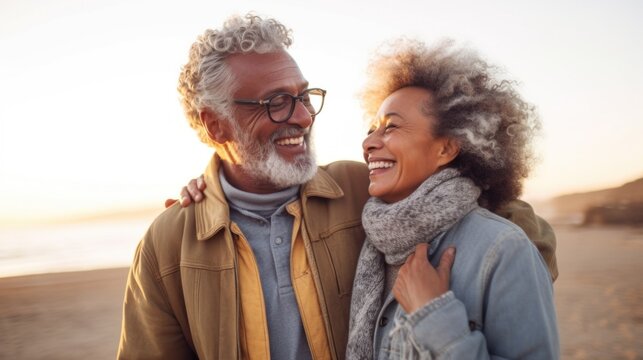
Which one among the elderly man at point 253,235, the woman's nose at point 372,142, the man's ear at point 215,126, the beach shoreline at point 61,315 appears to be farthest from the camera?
the beach shoreline at point 61,315

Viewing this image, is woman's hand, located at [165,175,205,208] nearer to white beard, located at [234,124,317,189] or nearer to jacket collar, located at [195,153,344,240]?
jacket collar, located at [195,153,344,240]

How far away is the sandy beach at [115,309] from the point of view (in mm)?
5812

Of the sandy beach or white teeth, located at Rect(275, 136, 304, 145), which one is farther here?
the sandy beach

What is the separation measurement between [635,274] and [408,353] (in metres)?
8.95

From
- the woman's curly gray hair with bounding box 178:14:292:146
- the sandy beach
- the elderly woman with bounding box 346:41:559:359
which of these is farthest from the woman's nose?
the sandy beach

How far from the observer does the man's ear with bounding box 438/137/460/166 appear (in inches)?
81.2

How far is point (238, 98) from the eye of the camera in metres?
2.70

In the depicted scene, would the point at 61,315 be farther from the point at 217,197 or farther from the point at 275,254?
the point at 275,254

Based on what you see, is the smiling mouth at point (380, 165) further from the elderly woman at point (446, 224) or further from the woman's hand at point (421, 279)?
the woman's hand at point (421, 279)

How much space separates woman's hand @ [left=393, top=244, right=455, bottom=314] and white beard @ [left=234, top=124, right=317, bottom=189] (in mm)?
857

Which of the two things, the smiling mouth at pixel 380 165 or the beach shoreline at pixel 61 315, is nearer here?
the smiling mouth at pixel 380 165

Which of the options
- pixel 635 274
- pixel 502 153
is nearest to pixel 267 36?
pixel 502 153

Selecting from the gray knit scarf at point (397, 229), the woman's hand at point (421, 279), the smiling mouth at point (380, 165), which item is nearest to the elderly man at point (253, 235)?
the gray knit scarf at point (397, 229)

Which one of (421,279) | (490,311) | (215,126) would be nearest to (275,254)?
(421,279)
